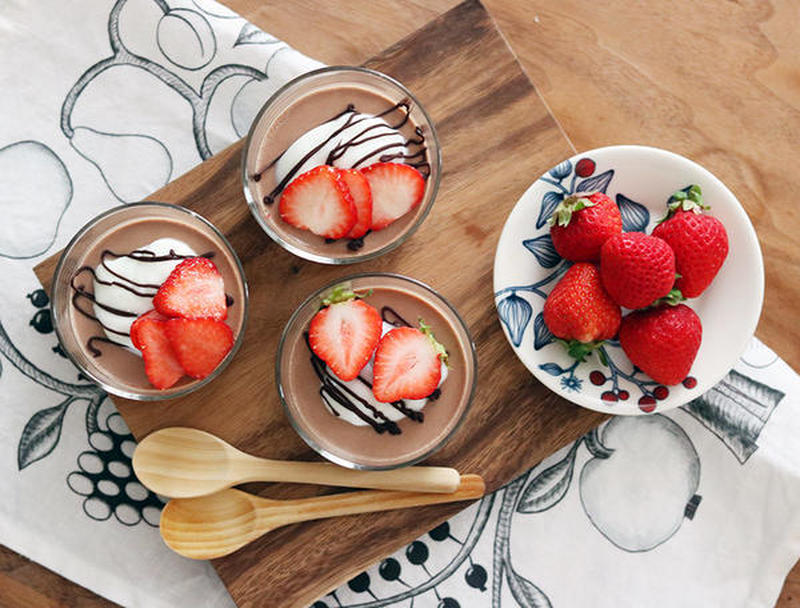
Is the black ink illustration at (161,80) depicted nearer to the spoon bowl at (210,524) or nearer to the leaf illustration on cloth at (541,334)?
the spoon bowl at (210,524)

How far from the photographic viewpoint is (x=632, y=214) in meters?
1.77

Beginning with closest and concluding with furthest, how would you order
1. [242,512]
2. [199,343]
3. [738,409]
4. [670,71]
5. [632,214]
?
[199,343]
[242,512]
[632,214]
[738,409]
[670,71]

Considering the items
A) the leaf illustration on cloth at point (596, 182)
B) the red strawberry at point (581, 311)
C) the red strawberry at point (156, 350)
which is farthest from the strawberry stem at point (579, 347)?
the red strawberry at point (156, 350)

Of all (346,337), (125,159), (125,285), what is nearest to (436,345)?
(346,337)

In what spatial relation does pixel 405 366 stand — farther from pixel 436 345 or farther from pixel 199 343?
pixel 199 343

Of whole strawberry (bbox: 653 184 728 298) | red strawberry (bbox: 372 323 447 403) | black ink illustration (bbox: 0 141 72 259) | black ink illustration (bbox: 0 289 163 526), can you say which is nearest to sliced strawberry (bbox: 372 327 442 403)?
red strawberry (bbox: 372 323 447 403)

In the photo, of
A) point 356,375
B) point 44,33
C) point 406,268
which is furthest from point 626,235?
point 44,33

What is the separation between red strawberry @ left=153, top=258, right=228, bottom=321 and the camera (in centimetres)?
156

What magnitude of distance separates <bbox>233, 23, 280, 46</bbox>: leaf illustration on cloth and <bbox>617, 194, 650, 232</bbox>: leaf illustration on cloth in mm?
932

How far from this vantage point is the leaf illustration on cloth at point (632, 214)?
69.6 inches

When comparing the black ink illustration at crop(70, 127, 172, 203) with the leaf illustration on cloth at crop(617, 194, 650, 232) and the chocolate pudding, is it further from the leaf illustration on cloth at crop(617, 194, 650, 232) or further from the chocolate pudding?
the leaf illustration on cloth at crop(617, 194, 650, 232)

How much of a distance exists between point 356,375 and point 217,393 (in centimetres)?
32

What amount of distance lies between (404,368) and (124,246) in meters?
0.65

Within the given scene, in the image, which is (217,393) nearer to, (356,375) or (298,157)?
(356,375)
